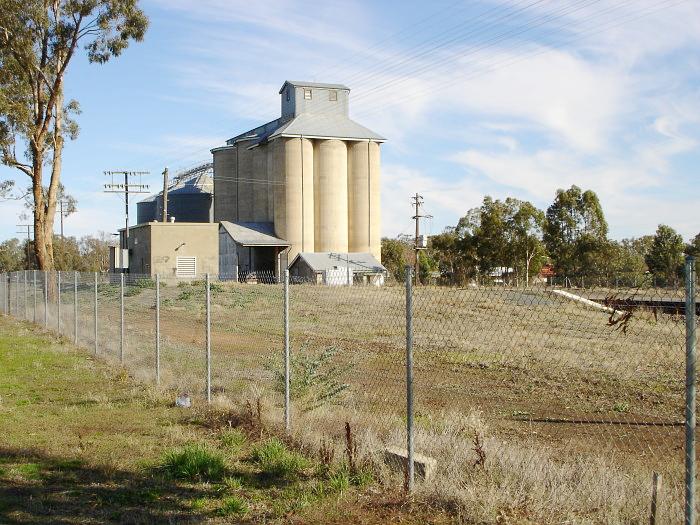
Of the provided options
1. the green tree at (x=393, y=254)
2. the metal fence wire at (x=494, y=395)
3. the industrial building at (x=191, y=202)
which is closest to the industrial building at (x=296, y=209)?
the industrial building at (x=191, y=202)

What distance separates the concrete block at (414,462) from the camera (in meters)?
6.78

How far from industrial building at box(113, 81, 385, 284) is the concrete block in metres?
49.1

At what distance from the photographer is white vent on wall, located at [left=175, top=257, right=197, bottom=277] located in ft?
189

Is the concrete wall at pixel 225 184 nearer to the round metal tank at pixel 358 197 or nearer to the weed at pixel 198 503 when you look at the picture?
the round metal tank at pixel 358 197

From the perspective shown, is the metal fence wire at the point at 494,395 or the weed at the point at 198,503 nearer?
the metal fence wire at the point at 494,395

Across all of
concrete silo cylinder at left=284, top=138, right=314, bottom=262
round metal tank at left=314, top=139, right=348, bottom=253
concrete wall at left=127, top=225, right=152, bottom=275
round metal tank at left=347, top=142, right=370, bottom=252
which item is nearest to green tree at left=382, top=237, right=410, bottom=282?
round metal tank at left=347, top=142, right=370, bottom=252

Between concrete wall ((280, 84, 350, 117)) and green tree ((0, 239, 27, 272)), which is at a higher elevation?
concrete wall ((280, 84, 350, 117))

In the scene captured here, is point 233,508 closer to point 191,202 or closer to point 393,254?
point 191,202

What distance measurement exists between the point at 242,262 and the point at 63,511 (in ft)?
174

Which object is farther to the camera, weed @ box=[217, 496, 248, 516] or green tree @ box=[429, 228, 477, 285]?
green tree @ box=[429, 228, 477, 285]

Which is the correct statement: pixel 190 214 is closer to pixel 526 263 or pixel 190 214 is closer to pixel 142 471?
pixel 526 263

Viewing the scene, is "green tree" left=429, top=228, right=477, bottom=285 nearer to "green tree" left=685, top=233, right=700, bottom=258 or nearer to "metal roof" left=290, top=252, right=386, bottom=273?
"metal roof" left=290, top=252, right=386, bottom=273

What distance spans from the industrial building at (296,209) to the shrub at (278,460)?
48040 millimetres

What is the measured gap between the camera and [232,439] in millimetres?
9023
